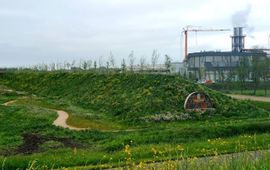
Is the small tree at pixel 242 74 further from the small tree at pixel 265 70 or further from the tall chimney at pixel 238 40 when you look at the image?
the tall chimney at pixel 238 40

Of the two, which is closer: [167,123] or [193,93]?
[167,123]

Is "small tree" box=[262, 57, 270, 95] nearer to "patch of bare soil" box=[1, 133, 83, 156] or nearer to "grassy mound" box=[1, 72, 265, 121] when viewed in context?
"grassy mound" box=[1, 72, 265, 121]

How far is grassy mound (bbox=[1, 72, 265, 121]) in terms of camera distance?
27.1 m

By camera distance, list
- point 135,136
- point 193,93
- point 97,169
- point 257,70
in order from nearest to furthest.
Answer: point 97,169
point 135,136
point 193,93
point 257,70

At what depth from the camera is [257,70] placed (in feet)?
202

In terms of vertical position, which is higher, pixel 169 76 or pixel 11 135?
pixel 169 76

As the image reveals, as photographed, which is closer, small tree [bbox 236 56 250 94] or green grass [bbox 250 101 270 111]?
green grass [bbox 250 101 270 111]

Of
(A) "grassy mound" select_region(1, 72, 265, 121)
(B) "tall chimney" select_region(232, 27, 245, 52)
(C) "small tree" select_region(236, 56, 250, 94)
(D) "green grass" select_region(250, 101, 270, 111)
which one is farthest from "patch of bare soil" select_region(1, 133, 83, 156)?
(B) "tall chimney" select_region(232, 27, 245, 52)

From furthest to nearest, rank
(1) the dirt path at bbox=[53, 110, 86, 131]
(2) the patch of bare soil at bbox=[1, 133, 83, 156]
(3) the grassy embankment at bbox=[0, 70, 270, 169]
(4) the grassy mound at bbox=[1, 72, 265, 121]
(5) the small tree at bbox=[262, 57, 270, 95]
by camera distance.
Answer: (5) the small tree at bbox=[262, 57, 270, 95] < (4) the grassy mound at bbox=[1, 72, 265, 121] < (1) the dirt path at bbox=[53, 110, 86, 131] < (2) the patch of bare soil at bbox=[1, 133, 83, 156] < (3) the grassy embankment at bbox=[0, 70, 270, 169]

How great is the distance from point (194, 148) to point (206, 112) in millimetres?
12357

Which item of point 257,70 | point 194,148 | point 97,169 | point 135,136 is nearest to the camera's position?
point 97,169

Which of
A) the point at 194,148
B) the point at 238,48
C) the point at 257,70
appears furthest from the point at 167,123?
the point at 238,48

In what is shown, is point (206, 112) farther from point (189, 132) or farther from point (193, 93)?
point (189, 132)

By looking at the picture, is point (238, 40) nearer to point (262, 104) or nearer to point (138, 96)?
point (262, 104)
